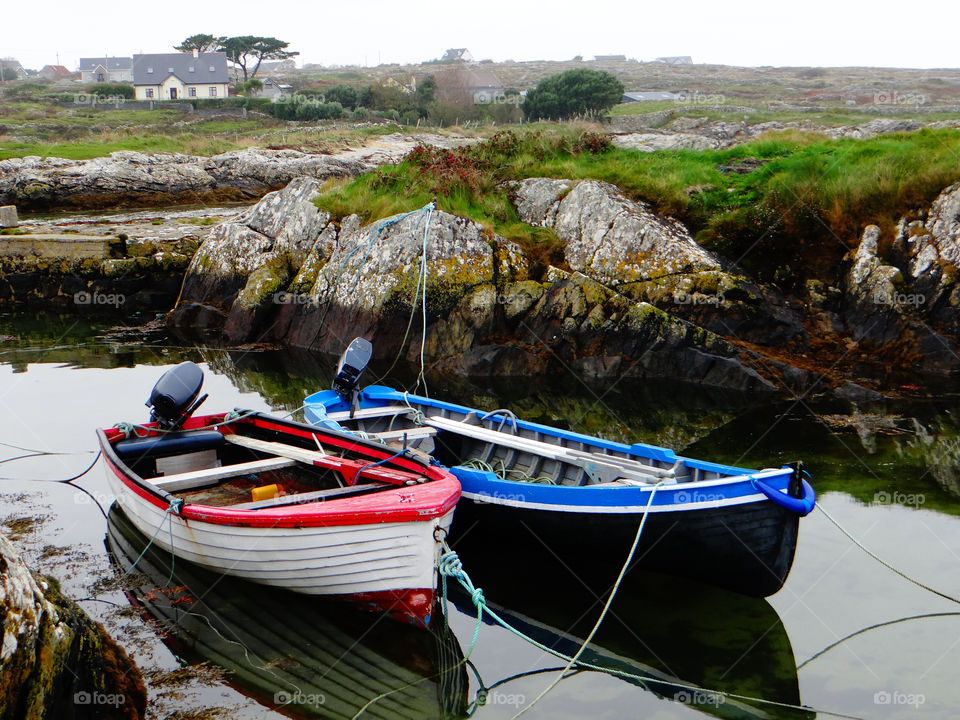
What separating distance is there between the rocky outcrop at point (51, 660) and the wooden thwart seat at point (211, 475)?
291cm

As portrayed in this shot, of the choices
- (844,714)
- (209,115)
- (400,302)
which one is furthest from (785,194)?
(209,115)

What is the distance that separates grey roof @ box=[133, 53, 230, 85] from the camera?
2982 inches

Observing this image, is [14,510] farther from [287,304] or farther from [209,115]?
[209,115]

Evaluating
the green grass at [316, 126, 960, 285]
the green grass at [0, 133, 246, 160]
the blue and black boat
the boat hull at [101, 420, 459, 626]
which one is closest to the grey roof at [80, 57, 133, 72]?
the green grass at [0, 133, 246, 160]

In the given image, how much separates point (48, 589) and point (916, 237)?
15990 millimetres

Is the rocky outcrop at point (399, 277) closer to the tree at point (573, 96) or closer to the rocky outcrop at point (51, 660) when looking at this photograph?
the rocky outcrop at point (51, 660)

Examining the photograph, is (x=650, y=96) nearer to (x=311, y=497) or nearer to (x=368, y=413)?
(x=368, y=413)

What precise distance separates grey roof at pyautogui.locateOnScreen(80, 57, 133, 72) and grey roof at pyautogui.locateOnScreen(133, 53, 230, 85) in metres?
31.7

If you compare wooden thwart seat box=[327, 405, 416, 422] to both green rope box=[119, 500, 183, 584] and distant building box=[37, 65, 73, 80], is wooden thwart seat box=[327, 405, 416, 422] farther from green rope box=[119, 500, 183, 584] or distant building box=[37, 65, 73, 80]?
distant building box=[37, 65, 73, 80]

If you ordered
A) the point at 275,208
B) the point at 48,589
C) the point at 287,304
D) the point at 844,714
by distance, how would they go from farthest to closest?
the point at 275,208 → the point at 287,304 → the point at 844,714 → the point at 48,589

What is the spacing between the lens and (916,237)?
16031mm

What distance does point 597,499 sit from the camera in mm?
8078

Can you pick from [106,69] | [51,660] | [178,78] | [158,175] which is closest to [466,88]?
[178,78]

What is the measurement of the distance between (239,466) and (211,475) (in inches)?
12.5
